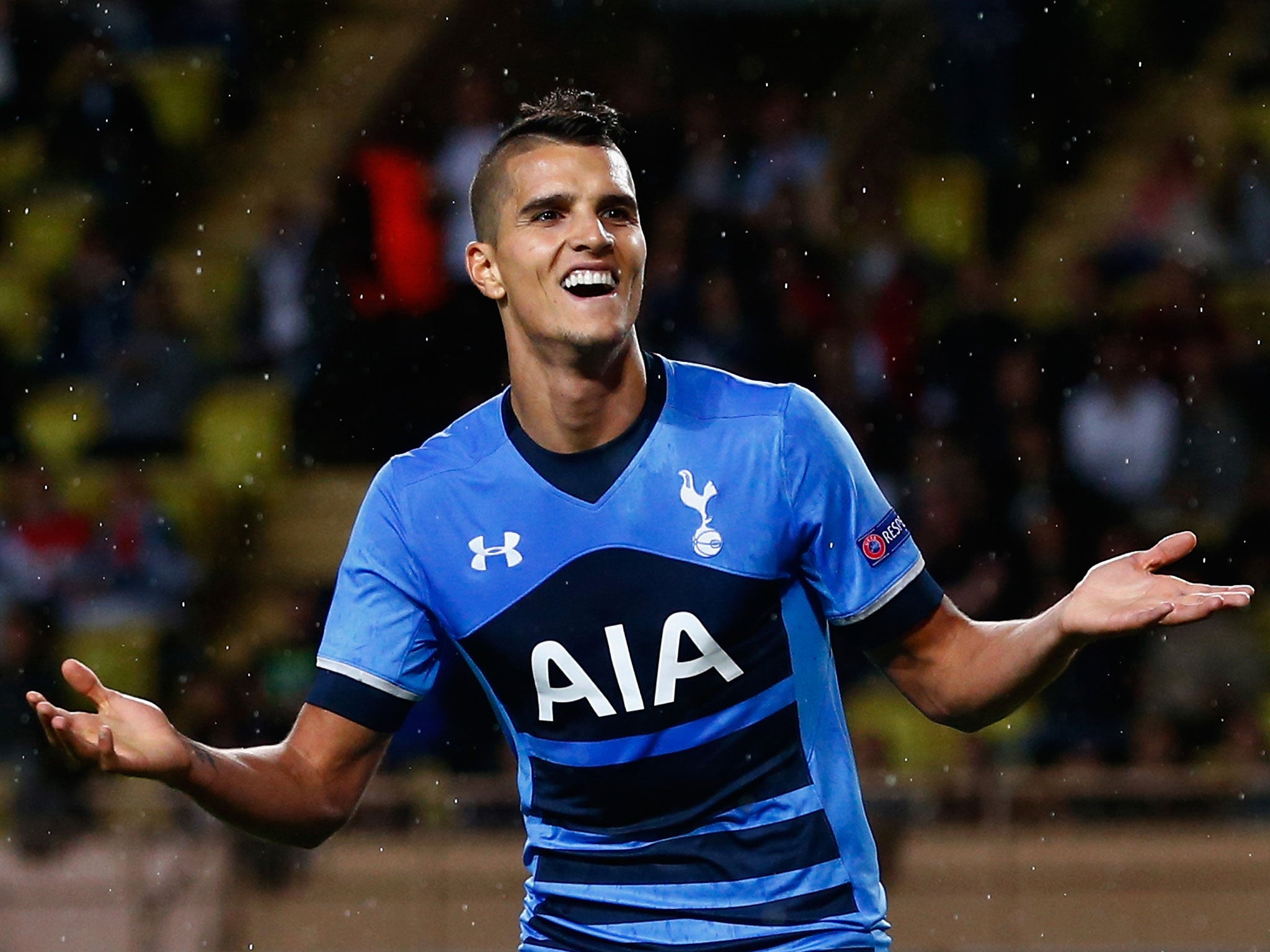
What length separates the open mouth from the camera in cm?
390

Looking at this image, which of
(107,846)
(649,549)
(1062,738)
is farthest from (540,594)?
(1062,738)

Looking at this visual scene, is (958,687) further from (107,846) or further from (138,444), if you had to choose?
(138,444)

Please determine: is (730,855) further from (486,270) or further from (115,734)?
(486,270)

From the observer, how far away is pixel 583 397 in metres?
3.96

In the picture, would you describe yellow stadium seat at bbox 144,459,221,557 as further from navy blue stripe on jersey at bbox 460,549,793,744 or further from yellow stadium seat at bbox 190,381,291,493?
navy blue stripe on jersey at bbox 460,549,793,744

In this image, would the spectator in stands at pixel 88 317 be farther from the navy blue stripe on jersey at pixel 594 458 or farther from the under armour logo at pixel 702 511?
the under armour logo at pixel 702 511

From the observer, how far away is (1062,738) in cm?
811

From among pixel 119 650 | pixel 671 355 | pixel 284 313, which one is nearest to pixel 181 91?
pixel 284 313

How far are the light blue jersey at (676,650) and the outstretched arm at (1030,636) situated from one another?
9 cm

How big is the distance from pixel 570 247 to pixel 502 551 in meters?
0.58

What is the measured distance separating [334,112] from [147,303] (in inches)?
91.1

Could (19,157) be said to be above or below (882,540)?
above

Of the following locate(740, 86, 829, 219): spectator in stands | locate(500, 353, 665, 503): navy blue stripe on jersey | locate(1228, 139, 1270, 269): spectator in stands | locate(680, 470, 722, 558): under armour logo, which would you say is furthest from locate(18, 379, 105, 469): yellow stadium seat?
locate(680, 470, 722, 558): under armour logo

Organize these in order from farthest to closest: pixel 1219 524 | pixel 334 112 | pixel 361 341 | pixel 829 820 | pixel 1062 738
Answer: pixel 334 112 → pixel 361 341 → pixel 1219 524 → pixel 1062 738 → pixel 829 820
